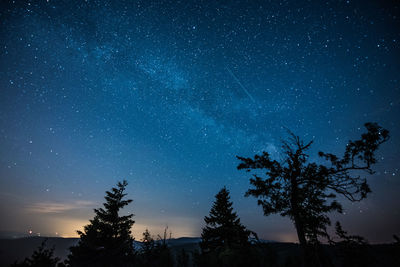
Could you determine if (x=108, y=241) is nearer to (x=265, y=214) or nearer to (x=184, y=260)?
(x=184, y=260)

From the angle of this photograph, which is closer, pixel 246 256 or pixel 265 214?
pixel 246 256

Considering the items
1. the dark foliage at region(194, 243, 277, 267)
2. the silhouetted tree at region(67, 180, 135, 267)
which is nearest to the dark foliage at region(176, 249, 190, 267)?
the silhouetted tree at region(67, 180, 135, 267)

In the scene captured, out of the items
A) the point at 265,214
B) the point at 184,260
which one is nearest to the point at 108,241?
the point at 184,260

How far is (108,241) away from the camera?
770 inches

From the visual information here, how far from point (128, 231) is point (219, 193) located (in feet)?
49.2

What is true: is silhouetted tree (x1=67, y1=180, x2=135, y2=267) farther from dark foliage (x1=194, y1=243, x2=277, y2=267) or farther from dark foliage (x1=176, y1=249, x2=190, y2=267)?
dark foliage (x1=194, y1=243, x2=277, y2=267)

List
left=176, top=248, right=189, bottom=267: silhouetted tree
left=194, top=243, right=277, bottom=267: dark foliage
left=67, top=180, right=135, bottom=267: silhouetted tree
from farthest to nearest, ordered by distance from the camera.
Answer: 1. left=67, top=180, right=135, bottom=267: silhouetted tree
2. left=176, top=248, right=189, bottom=267: silhouetted tree
3. left=194, top=243, right=277, bottom=267: dark foliage

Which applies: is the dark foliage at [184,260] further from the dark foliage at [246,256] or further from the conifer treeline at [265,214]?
the dark foliage at [246,256]

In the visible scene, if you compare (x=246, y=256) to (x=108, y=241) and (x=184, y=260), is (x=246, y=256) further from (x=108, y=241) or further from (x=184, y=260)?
(x=108, y=241)

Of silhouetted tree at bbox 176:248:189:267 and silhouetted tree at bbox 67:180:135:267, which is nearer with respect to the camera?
silhouetted tree at bbox 176:248:189:267

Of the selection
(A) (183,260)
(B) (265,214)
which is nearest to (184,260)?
(A) (183,260)

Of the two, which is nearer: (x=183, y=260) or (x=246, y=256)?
(x=246, y=256)

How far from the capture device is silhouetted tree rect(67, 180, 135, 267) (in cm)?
1870

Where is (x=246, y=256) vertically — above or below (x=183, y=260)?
above
